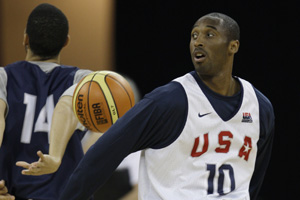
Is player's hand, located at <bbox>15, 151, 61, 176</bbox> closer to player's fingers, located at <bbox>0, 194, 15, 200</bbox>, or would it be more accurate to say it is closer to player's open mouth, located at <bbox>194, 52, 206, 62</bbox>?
player's fingers, located at <bbox>0, 194, 15, 200</bbox>

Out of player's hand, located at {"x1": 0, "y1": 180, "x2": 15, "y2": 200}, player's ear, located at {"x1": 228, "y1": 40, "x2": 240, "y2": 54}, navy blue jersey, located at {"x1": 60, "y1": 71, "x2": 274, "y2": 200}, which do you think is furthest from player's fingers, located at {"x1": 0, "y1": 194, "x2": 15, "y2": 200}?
player's ear, located at {"x1": 228, "y1": 40, "x2": 240, "y2": 54}

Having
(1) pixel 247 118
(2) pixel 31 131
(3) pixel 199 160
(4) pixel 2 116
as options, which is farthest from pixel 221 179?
(4) pixel 2 116

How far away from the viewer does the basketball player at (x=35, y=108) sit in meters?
3.05

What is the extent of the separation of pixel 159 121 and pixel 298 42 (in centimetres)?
399

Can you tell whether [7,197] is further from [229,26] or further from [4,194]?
[229,26]

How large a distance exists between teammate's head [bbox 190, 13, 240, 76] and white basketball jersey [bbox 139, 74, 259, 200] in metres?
0.10

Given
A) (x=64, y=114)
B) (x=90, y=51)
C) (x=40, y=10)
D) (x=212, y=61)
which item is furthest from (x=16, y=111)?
(x=90, y=51)

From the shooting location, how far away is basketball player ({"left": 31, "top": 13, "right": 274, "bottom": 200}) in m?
2.57

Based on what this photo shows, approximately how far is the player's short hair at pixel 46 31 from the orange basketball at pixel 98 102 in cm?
28

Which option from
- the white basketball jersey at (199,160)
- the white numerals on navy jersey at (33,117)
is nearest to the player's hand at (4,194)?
the white numerals on navy jersey at (33,117)

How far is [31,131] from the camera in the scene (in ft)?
10.0

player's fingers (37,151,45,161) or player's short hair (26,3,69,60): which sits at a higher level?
player's short hair (26,3,69,60)

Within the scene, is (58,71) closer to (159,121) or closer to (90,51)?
(159,121)

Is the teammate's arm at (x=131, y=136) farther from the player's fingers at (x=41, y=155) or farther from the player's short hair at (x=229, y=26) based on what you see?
the player's short hair at (x=229, y=26)
